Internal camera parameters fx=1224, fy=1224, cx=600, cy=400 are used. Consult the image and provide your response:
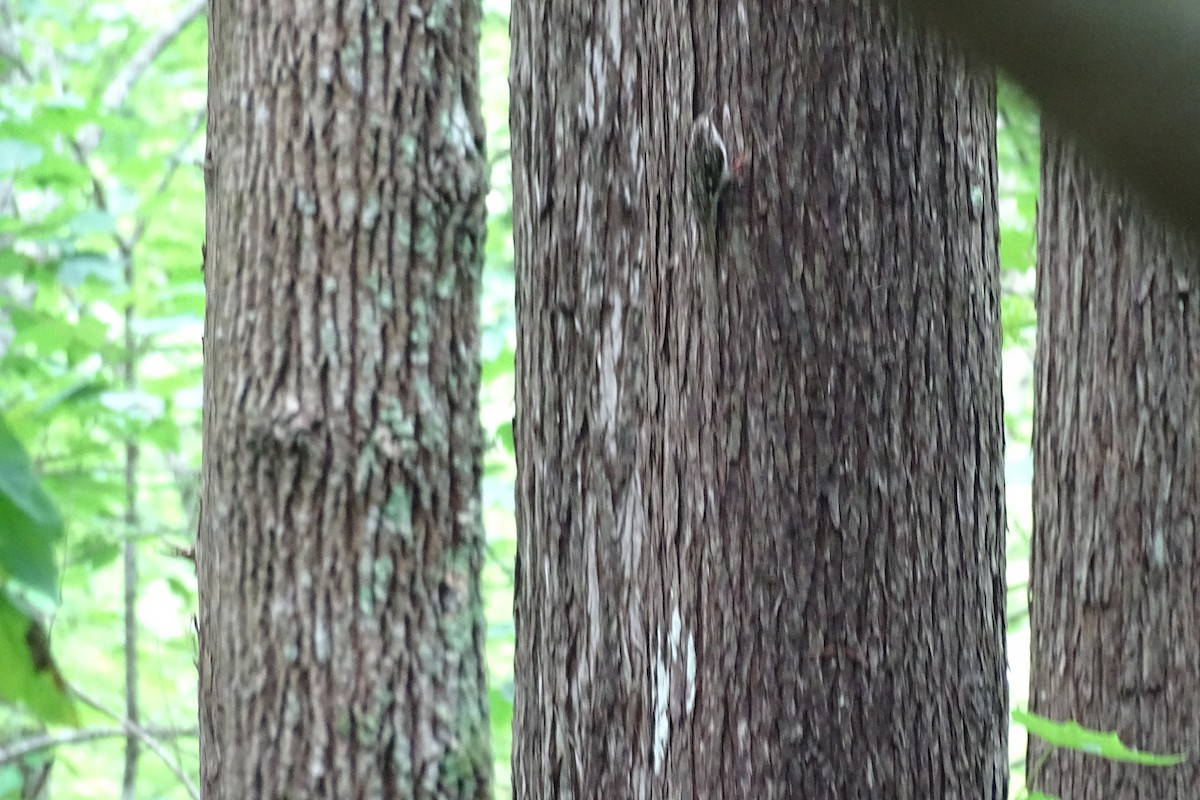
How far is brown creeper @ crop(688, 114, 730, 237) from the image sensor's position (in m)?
1.53

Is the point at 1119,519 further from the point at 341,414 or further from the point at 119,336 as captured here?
the point at 119,336

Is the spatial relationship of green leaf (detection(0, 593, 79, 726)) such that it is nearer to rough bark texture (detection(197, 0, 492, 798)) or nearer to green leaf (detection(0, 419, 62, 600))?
green leaf (detection(0, 419, 62, 600))

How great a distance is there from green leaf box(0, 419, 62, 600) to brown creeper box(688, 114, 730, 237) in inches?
44.0

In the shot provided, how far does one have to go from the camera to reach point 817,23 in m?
1.56

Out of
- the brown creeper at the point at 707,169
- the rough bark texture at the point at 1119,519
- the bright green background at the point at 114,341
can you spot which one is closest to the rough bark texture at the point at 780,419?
the brown creeper at the point at 707,169

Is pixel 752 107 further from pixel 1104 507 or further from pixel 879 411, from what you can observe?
pixel 1104 507

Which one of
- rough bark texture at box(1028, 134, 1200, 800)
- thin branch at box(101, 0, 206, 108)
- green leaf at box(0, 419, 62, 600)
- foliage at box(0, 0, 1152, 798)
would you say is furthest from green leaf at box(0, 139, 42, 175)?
green leaf at box(0, 419, 62, 600)

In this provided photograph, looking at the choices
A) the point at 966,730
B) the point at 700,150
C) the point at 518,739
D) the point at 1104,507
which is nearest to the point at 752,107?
the point at 700,150

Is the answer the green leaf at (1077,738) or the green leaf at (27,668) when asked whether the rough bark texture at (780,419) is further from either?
the green leaf at (27,668)

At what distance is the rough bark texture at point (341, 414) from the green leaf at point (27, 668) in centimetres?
227

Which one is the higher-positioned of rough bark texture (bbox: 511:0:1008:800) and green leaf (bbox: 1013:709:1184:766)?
rough bark texture (bbox: 511:0:1008:800)

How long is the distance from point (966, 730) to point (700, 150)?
85 cm

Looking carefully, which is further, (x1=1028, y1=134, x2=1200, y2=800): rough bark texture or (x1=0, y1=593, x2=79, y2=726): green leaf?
(x1=1028, y1=134, x2=1200, y2=800): rough bark texture

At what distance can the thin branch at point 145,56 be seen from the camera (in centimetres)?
477
